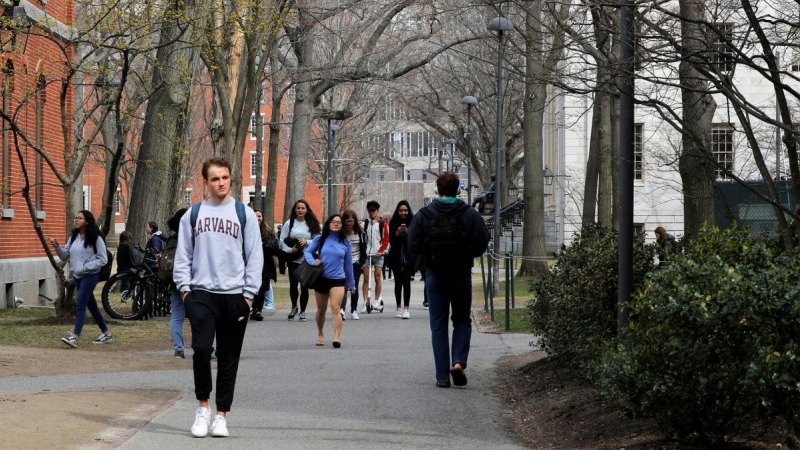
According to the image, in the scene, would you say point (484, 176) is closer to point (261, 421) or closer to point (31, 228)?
point (31, 228)

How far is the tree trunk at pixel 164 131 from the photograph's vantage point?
21.8 meters

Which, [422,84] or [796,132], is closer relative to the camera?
[796,132]

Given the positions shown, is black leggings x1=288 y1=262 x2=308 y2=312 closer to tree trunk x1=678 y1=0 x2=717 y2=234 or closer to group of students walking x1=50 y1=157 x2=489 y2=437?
group of students walking x1=50 y1=157 x2=489 y2=437

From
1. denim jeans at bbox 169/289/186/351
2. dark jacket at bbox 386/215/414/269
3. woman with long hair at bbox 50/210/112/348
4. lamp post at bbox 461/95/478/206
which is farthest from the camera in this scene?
lamp post at bbox 461/95/478/206

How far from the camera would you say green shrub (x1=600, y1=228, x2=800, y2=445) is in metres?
6.55

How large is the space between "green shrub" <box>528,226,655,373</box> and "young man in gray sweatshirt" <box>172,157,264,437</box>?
8.24ft

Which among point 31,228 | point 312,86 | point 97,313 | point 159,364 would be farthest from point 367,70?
point 159,364

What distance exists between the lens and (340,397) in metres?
10.8

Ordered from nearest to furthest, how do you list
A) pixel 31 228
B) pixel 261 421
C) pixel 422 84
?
pixel 261 421
pixel 31 228
pixel 422 84

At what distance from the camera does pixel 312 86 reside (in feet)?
117

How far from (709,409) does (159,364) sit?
793 centimetres

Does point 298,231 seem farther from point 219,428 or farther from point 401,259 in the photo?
point 219,428

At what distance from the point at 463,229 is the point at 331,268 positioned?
15.7 ft

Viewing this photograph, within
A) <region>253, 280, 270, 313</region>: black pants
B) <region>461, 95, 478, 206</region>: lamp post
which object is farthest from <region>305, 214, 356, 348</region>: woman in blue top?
<region>461, 95, 478, 206</region>: lamp post
